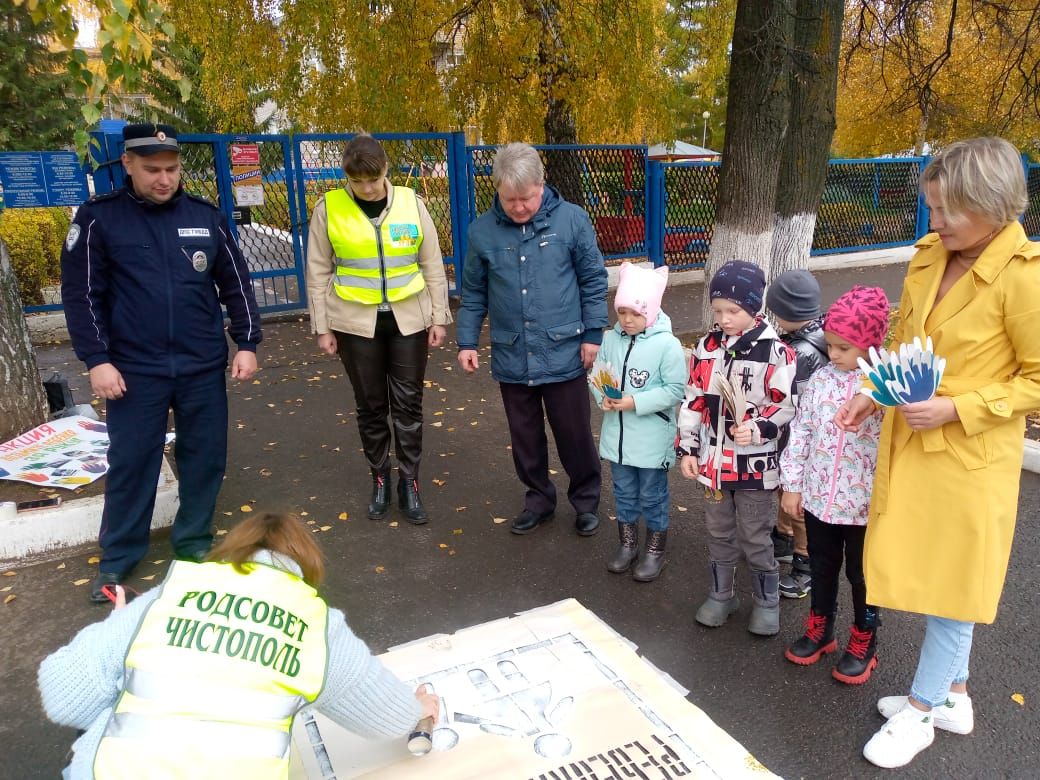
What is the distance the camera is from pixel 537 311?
384cm

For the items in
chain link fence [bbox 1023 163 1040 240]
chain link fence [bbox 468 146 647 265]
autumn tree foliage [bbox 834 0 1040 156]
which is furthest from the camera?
chain link fence [bbox 1023 163 1040 240]

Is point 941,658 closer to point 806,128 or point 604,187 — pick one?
point 806,128

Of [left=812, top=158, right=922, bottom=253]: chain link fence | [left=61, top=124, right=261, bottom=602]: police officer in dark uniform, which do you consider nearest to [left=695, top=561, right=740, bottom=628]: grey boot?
[left=61, top=124, right=261, bottom=602]: police officer in dark uniform

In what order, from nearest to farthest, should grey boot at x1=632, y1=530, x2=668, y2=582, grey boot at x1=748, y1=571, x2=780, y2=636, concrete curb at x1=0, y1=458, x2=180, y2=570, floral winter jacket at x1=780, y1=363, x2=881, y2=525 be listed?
1. floral winter jacket at x1=780, y1=363, x2=881, y2=525
2. grey boot at x1=748, y1=571, x2=780, y2=636
3. grey boot at x1=632, y1=530, x2=668, y2=582
4. concrete curb at x1=0, y1=458, x2=180, y2=570

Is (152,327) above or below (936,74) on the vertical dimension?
below

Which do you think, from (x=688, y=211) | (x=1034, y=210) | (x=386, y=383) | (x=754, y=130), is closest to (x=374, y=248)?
(x=386, y=383)

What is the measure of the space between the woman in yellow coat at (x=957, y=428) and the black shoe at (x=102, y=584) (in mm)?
3184

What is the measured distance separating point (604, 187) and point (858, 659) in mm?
9398

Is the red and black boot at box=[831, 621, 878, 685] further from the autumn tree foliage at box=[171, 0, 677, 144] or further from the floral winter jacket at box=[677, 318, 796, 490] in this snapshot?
the autumn tree foliage at box=[171, 0, 677, 144]

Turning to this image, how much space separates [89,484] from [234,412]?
1.96 meters

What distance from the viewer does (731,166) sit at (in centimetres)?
677

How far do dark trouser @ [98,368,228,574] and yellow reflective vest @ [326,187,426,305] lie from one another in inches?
31.6

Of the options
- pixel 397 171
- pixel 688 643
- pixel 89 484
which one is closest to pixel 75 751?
pixel 688 643

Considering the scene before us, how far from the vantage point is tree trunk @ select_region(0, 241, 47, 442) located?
4.93 m
